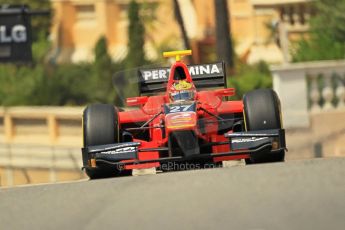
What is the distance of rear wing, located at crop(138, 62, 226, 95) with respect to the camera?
1686 centimetres

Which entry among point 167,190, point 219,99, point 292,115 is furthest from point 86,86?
point 167,190

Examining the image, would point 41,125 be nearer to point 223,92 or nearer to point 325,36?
point 325,36

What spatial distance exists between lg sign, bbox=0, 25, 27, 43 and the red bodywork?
35.4ft

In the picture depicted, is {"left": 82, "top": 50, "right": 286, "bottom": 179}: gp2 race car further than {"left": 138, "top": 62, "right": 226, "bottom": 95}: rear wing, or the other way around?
{"left": 138, "top": 62, "right": 226, "bottom": 95}: rear wing

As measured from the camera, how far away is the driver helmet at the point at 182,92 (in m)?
15.8

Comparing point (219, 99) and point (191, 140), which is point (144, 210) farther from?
point (219, 99)

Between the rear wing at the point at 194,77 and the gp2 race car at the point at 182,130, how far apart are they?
579mm

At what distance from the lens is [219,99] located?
635 inches

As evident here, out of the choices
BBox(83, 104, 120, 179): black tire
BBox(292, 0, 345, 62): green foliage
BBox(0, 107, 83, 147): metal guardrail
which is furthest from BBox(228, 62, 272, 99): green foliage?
BBox(83, 104, 120, 179): black tire

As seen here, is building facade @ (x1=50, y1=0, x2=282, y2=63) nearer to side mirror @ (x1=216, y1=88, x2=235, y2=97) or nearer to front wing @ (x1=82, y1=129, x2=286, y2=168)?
side mirror @ (x1=216, y1=88, x2=235, y2=97)

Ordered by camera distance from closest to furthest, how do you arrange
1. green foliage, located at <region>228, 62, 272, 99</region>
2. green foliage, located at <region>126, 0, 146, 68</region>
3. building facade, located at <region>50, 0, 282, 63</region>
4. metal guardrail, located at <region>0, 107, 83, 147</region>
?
green foliage, located at <region>228, 62, 272, 99</region> → metal guardrail, located at <region>0, 107, 83, 147</region> → green foliage, located at <region>126, 0, 146, 68</region> → building facade, located at <region>50, 0, 282, 63</region>

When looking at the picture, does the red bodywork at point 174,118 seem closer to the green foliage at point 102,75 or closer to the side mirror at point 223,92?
the side mirror at point 223,92

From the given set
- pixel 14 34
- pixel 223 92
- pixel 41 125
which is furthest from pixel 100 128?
pixel 41 125

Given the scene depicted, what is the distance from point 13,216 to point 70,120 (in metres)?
16.4
